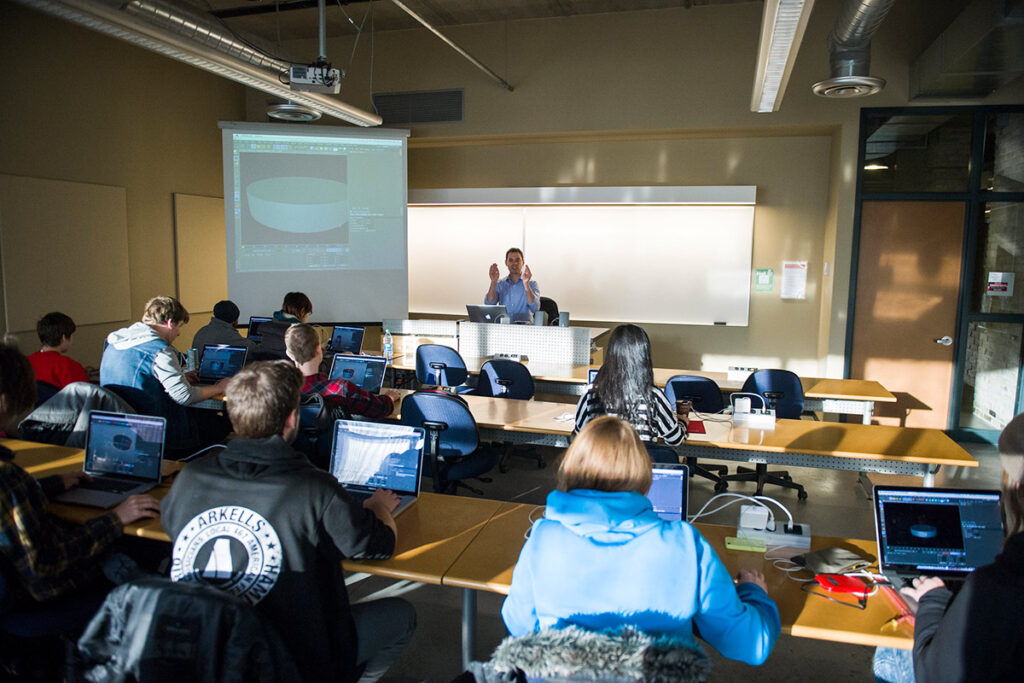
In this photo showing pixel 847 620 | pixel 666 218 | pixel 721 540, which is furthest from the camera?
pixel 666 218

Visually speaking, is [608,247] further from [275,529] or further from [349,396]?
[275,529]

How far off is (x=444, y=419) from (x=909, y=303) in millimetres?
4829

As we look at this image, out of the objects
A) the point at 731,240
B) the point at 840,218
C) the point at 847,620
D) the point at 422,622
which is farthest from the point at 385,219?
the point at 847,620

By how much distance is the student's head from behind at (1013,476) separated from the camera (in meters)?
1.40

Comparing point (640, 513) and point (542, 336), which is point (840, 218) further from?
point (640, 513)

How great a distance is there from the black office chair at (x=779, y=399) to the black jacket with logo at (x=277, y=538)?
11.1 ft

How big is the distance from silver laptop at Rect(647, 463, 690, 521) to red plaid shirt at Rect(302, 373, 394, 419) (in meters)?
1.85

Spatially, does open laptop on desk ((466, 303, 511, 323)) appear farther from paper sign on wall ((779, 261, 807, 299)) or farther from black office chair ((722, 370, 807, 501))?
paper sign on wall ((779, 261, 807, 299))

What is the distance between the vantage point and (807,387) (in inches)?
199

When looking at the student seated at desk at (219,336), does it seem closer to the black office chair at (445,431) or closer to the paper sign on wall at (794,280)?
the black office chair at (445,431)

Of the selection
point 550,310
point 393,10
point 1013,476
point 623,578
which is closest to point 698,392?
point 550,310

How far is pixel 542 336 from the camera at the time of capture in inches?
218

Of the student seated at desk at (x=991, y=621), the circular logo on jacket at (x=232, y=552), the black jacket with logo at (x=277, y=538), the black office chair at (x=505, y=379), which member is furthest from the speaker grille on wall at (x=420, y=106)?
the student seated at desk at (x=991, y=621)

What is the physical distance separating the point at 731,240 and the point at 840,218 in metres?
1.11
